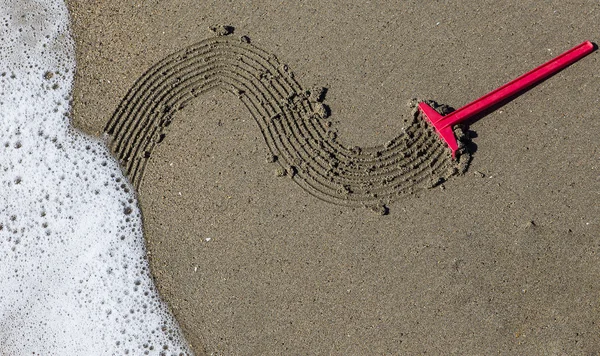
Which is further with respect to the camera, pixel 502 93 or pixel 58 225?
pixel 58 225

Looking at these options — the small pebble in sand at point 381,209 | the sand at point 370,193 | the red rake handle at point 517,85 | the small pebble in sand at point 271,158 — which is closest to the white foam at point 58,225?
the sand at point 370,193

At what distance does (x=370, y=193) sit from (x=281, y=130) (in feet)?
2.67

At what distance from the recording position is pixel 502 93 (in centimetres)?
318

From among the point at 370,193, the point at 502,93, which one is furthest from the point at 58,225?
the point at 502,93

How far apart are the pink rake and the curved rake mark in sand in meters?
0.09

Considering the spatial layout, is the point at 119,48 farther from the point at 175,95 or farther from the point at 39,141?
the point at 39,141

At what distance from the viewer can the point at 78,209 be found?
3.59m

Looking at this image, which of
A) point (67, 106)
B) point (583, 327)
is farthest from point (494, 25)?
point (67, 106)

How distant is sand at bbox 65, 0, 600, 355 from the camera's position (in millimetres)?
3098

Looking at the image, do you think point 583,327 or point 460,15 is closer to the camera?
point 583,327

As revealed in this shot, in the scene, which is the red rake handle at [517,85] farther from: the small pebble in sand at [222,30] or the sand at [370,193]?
the small pebble in sand at [222,30]

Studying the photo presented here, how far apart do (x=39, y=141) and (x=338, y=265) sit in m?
2.63

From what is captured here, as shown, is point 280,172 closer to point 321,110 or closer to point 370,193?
point 321,110

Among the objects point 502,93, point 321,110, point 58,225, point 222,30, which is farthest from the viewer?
point 58,225
